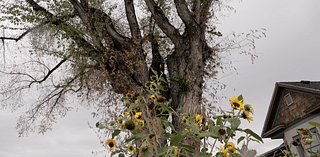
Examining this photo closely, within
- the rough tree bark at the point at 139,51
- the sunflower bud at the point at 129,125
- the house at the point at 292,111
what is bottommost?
the house at the point at 292,111

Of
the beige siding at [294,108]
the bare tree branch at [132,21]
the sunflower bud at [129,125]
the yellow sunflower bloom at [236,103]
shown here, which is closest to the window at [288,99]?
the beige siding at [294,108]

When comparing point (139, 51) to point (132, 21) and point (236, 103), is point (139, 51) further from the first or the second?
point (236, 103)

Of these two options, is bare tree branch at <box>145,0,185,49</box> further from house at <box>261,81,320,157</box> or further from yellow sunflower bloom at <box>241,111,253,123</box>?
house at <box>261,81,320,157</box>

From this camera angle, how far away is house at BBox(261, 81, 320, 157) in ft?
20.7

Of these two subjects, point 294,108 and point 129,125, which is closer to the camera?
point 129,125

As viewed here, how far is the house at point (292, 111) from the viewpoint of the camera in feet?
20.7

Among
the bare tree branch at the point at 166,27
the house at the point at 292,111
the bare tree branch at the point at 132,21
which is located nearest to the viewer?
the bare tree branch at the point at 166,27

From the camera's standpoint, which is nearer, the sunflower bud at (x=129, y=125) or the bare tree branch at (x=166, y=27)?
the sunflower bud at (x=129, y=125)

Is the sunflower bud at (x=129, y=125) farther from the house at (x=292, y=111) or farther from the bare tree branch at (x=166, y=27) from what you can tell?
the house at (x=292, y=111)

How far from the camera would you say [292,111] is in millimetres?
7551

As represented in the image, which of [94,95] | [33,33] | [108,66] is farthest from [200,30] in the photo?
[33,33]

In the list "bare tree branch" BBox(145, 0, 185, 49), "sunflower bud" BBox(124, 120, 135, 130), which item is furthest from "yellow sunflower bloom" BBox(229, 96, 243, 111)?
"bare tree branch" BBox(145, 0, 185, 49)

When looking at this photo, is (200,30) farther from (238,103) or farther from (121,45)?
(238,103)

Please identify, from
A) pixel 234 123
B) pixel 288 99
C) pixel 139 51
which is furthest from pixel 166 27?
pixel 288 99
